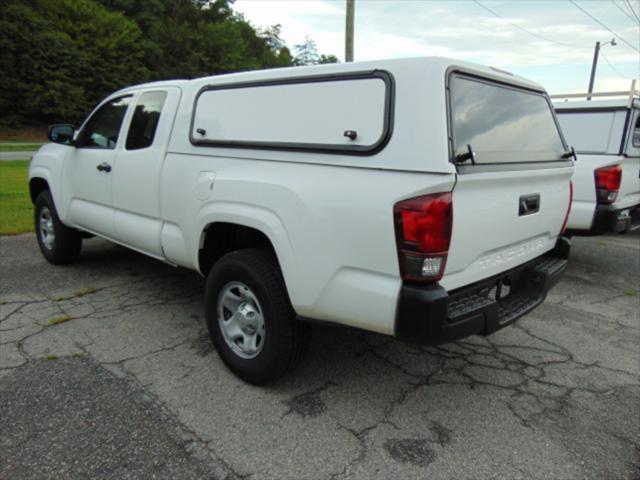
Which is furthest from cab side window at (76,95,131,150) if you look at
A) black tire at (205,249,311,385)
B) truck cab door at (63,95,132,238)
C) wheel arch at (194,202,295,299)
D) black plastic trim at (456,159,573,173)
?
black plastic trim at (456,159,573,173)

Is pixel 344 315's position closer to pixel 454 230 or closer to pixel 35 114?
pixel 454 230

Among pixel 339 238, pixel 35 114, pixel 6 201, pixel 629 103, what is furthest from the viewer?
pixel 35 114

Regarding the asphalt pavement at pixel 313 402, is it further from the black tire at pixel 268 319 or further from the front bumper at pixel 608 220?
the front bumper at pixel 608 220

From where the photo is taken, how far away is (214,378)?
3.04 m

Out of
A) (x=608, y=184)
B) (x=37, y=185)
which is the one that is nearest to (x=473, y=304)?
(x=608, y=184)

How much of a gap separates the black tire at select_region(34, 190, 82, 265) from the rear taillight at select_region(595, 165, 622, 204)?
5.76 meters

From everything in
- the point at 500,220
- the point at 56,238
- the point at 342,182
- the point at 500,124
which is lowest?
the point at 56,238

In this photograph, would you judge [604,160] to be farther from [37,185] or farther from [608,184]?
[37,185]

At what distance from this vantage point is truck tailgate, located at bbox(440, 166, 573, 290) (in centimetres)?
228

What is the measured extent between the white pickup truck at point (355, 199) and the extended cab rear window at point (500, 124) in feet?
0.04

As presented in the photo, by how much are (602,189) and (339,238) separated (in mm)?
4304

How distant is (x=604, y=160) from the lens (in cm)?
544

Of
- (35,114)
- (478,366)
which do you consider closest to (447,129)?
(478,366)

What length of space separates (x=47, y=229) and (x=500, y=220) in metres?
4.92
